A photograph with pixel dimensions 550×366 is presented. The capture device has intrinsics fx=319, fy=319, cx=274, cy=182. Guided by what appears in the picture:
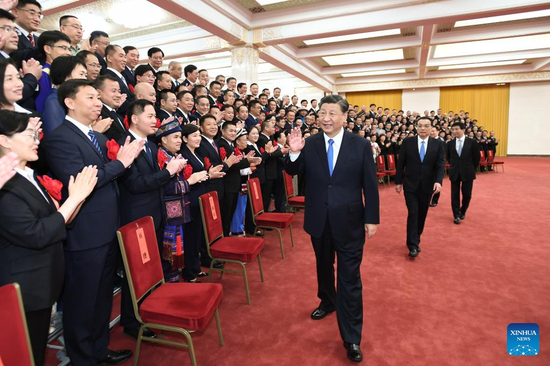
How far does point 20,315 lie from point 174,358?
110cm

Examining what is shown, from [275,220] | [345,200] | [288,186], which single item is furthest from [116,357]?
[288,186]

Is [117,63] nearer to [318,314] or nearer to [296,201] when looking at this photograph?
[296,201]

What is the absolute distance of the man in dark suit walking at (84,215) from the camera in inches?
62.5

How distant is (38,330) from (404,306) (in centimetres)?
236

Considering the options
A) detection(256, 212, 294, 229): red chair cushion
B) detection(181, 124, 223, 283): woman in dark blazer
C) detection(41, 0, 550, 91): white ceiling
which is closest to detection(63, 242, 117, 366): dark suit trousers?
detection(181, 124, 223, 283): woman in dark blazer

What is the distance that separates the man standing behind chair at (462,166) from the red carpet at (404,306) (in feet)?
1.93

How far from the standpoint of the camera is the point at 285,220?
3.54 meters

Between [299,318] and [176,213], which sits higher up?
[176,213]

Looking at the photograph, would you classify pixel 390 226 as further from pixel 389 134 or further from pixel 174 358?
pixel 389 134

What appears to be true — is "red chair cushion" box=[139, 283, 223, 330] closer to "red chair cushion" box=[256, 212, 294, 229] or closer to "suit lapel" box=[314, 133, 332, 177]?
"suit lapel" box=[314, 133, 332, 177]

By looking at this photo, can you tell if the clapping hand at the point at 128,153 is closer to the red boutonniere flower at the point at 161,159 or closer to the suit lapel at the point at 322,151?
the red boutonniere flower at the point at 161,159

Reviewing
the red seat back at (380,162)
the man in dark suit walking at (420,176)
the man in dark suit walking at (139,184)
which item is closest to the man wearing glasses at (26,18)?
the man in dark suit walking at (139,184)

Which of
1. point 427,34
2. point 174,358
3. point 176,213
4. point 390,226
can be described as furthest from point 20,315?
point 427,34

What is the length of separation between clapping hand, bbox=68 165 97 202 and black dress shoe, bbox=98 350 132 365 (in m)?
1.06
